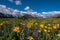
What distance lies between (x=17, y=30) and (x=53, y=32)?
1.08m

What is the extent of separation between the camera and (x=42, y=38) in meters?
4.93

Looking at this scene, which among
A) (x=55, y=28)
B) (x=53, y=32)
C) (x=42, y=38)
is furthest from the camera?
(x=55, y=28)

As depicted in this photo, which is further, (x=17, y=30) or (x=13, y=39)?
(x=17, y=30)

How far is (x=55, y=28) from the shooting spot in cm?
622

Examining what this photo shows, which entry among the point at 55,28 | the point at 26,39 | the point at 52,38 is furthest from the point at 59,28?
the point at 26,39

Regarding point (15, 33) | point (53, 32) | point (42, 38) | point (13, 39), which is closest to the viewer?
point (13, 39)

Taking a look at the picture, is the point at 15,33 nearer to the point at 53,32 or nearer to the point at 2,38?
the point at 2,38

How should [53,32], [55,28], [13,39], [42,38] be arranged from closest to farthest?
[13,39] < [42,38] < [53,32] < [55,28]

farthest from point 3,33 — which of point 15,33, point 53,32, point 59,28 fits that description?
point 59,28

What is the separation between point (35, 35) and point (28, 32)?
537 mm

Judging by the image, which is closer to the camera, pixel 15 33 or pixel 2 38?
pixel 2 38

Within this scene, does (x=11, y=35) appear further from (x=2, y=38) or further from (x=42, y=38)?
(x=42, y=38)

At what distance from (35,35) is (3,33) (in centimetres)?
98

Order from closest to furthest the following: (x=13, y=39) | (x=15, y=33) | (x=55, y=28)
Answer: (x=13, y=39) < (x=15, y=33) < (x=55, y=28)
